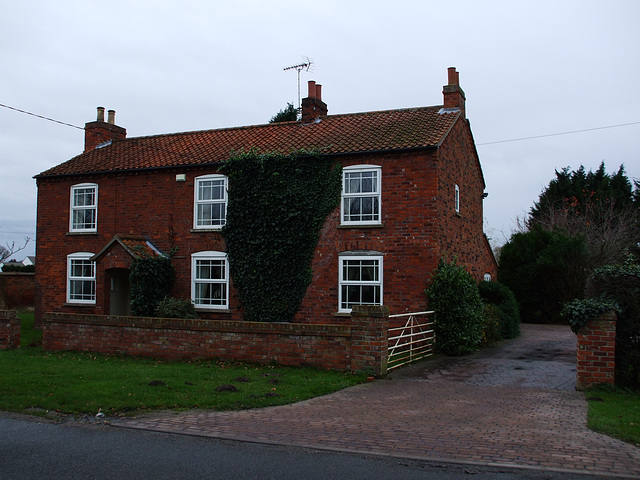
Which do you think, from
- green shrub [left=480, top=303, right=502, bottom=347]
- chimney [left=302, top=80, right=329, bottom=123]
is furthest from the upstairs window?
green shrub [left=480, top=303, right=502, bottom=347]

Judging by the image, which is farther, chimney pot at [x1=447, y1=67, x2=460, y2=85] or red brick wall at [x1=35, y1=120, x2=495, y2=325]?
chimney pot at [x1=447, y1=67, x2=460, y2=85]

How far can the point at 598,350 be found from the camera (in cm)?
1028

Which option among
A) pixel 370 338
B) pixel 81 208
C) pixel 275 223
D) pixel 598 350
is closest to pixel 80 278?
pixel 81 208

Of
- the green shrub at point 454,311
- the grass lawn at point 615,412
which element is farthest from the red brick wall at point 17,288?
the grass lawn at point 615,412

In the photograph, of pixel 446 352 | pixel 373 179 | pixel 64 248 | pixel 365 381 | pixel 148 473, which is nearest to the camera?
pixel 148 473

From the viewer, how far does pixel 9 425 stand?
26.2ft

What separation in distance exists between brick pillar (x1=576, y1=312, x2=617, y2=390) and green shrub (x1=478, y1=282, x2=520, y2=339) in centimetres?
894

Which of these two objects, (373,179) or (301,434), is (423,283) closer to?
(373,179)

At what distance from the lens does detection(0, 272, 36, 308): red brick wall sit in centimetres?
2902

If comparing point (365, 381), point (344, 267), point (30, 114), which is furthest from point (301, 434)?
point (30, 114)

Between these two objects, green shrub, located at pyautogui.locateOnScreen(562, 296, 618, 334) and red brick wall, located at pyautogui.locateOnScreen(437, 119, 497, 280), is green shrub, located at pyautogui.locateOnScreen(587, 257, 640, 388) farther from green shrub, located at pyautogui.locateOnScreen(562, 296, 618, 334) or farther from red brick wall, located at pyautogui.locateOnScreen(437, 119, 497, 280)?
red brick wall, located at pyautogui.locateOnScreen(437, 119, 497, 280)

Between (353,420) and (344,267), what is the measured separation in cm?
994

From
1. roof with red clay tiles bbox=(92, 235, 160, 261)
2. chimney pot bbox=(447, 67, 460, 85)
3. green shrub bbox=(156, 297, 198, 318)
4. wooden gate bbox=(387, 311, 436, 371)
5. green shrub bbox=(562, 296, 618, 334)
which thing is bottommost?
wooden gate bbox=(387, 311, 436, 371)

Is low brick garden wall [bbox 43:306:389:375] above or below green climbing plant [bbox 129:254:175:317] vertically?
below
